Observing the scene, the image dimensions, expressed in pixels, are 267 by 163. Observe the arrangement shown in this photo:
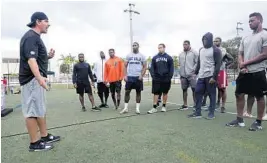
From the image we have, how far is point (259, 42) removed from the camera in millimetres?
3961

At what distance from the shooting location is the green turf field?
2.82m

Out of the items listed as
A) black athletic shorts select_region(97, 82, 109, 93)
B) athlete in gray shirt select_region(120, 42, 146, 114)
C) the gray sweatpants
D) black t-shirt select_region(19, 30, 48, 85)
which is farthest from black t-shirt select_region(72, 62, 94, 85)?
the gray sweatpants

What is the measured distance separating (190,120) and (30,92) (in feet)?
10.0

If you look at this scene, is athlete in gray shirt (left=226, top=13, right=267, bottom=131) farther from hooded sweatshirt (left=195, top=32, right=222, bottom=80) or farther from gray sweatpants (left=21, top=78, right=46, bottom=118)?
gray sweatpants (left=21, top=78, right=46, bottom=118)

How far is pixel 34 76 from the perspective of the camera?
126 inches

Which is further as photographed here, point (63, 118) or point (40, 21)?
point (63, 118)

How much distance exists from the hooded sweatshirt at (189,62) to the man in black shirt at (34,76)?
3.97m

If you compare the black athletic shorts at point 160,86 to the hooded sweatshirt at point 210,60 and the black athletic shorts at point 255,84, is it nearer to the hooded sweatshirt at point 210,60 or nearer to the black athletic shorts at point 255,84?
the hooded sweatshirt at point 210,60

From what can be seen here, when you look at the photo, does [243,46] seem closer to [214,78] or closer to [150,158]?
[214,78]

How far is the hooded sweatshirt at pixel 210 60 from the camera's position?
4957mm

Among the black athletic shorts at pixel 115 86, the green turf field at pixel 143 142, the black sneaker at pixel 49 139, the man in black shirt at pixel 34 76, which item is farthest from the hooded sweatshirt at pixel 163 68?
the man in black shirt at pixel 34 76

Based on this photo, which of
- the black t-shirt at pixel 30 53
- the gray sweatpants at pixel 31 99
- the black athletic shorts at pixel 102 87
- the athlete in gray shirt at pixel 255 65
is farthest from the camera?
the black athletic shorts at pixel 102 87

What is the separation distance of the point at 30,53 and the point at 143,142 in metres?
1.92

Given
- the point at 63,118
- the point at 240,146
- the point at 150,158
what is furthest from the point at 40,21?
the point at 240,146
